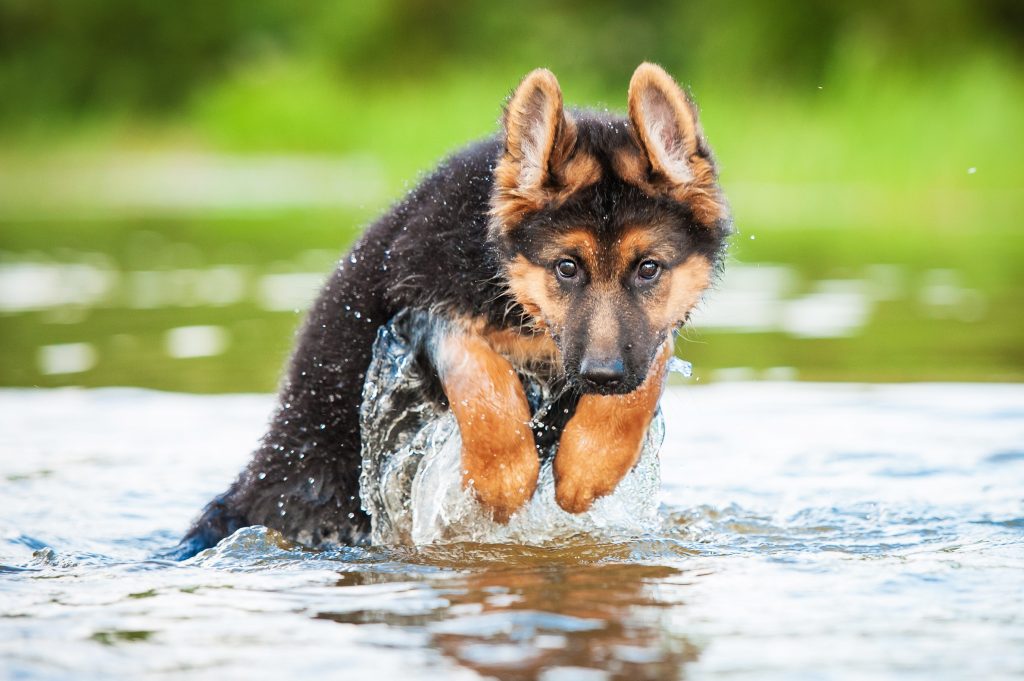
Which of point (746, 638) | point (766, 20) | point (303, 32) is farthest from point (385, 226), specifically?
point (303, 32)

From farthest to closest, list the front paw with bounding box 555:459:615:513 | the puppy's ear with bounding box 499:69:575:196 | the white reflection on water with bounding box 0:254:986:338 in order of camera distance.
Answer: the white reflection on water with bounding box 0:254:986:338 < the front paw with bounding box 555:459:615:513 < the puppy's ear with bounding box 499:69:575:196

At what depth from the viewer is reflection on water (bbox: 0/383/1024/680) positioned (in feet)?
12.9

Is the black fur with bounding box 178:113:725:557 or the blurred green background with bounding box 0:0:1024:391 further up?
the blurred green background with bounding box 0:0:1024:391

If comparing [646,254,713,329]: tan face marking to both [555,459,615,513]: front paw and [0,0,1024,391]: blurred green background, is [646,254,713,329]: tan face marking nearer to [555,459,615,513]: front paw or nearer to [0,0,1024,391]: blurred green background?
[0,0,1024,391]: blurred green background

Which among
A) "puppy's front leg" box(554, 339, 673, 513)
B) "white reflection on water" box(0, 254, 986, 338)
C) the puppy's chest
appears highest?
"white reflection on water" box(0, 254, 986, 338)

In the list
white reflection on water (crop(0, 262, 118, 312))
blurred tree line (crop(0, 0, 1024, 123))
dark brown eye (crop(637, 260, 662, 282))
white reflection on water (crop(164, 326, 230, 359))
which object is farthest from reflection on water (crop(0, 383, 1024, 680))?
blurred tree line (crop(0, 0, 1024, 123))

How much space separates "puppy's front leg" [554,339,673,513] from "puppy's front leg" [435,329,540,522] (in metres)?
0.13

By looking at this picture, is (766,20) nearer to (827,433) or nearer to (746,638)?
(827,433)

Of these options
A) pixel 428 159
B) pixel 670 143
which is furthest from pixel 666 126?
pixel 428 159

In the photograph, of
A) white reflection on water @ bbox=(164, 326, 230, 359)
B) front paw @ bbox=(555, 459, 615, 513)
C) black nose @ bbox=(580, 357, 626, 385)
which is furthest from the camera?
white reflection on water @ bbox=(164, 326, 230, 359)

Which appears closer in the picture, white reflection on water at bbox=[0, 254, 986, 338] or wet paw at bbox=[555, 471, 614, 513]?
→ wet paw at bbox=[555, 471, 614, 513]

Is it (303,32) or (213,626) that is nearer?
(213,626)

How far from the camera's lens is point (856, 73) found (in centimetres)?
2170

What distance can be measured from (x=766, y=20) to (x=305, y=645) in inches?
933
